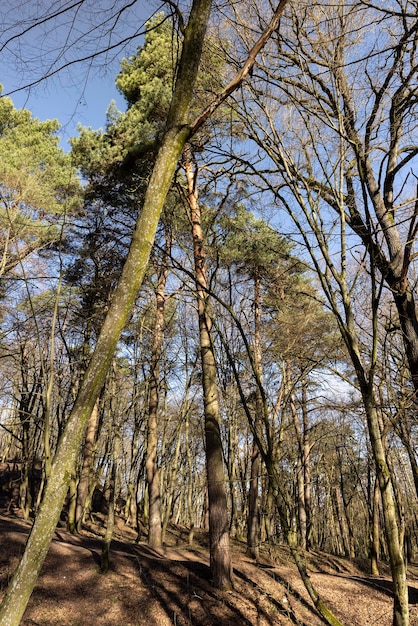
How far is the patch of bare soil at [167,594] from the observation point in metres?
5.53

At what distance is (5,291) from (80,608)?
860 centimetres

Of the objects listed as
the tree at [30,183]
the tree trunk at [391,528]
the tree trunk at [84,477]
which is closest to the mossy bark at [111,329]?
the tree trunk at [391,528]

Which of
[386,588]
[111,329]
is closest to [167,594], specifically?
[386,588]

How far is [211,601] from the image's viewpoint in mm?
5852

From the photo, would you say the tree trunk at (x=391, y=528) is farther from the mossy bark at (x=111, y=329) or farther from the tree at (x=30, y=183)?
the tree at (x=30, y=183)

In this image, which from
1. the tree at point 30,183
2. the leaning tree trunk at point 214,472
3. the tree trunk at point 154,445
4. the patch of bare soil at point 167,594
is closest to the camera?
the patch of bare soil at point 167,594

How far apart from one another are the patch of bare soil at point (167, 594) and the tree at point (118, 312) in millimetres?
4876

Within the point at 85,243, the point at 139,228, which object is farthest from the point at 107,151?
the point at 139,228

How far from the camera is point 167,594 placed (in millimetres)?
6082

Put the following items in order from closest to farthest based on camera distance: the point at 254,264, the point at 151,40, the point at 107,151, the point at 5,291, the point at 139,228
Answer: the point at 139,228 < the point at 107,151 < the point at 151,40 < the point at 5,291 < the point at 254,264

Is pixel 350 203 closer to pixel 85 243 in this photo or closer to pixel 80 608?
pixel 80 608

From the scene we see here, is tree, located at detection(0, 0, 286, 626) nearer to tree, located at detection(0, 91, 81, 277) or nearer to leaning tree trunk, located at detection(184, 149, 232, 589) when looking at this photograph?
leaning tree trunk, located at detection(184, 149, 232, 589)

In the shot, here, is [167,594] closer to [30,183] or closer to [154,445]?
[154,445]

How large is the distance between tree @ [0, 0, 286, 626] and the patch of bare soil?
4876mm
